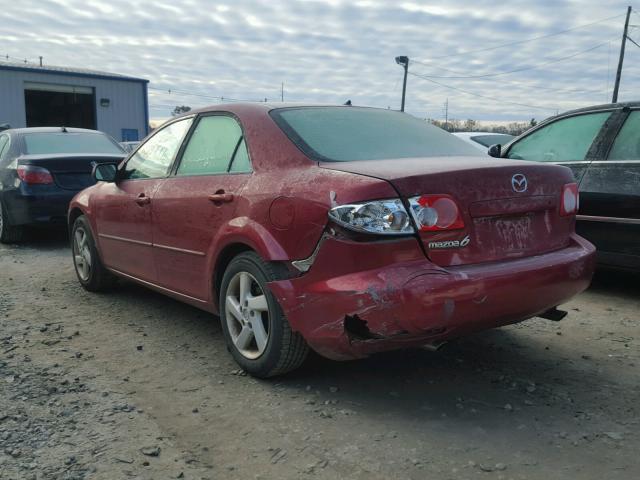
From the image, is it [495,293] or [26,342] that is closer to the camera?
[495,293]

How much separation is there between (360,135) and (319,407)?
5.00 feet

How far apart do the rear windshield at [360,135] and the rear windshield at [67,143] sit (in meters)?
5.23

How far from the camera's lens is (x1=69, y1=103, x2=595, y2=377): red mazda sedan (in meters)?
2.83

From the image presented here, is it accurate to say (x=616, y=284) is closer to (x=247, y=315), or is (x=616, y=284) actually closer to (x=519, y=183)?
(x=519, y=183)

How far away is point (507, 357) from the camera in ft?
12.4

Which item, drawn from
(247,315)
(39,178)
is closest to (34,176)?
(39,178)

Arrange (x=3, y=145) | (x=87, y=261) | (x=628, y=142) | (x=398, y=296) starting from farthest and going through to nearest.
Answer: (x=3, y=145)
(x=87, y=261)
(x=628, y=142)
(x=398, y=296)

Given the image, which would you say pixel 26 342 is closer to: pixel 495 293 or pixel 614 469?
pixel 495 293

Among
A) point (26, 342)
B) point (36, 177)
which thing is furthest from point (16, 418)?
point (36, 177)

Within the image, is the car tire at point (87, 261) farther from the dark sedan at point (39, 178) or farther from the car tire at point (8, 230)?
the car tire at point (8, 230)

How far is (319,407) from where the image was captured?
10.2 ft

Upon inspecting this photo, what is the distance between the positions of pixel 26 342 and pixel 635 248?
173 inches

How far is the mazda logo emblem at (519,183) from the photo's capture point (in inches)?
123

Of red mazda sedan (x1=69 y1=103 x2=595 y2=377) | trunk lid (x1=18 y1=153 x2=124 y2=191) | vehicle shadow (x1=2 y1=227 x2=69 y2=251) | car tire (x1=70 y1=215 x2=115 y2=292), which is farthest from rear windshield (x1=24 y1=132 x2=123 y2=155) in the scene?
red mazda sedan (x1=69 y1=103 x2=595 y2=377)
